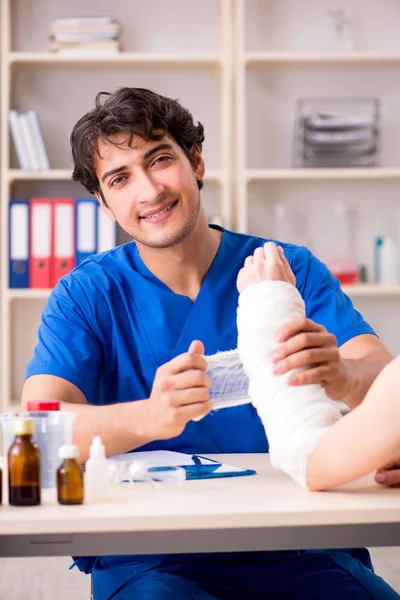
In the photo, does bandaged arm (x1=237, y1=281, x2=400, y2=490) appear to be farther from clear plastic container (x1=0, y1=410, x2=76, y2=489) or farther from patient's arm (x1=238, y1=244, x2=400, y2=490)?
clear plastic container (x1=0, y1=410, x2=76, y2=489)

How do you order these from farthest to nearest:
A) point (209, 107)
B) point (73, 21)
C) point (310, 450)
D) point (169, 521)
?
point (209, 107), point (73, 21), point (310, 450), point (169, 521)

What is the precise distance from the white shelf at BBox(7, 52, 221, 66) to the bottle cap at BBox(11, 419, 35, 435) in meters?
2.58

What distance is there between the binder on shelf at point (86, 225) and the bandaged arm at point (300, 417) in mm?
2122

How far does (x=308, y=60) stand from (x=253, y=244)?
6.19ft

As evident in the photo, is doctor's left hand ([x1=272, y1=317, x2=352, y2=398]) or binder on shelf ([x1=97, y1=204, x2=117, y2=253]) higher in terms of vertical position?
binder on shelf ([x1=97, y1=204, x2=117, y2=253])

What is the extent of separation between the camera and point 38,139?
3.43 m

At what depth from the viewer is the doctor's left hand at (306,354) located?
121cm

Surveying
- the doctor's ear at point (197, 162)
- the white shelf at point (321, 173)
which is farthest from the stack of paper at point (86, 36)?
the doctor's ear at point (197, 162)

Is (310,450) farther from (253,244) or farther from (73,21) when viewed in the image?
(73,21)

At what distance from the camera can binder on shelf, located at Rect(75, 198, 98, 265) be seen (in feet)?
11.1

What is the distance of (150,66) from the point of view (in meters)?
3.60

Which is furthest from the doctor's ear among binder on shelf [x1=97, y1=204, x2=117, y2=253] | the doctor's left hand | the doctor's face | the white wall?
the white wall

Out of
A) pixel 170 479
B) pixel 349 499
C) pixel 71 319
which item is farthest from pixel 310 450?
pixel 71 319

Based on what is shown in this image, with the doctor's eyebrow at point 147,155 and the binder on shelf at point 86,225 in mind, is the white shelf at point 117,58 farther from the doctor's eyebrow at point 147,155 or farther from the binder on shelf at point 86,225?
the doctor's eyebrow at point 147,155
